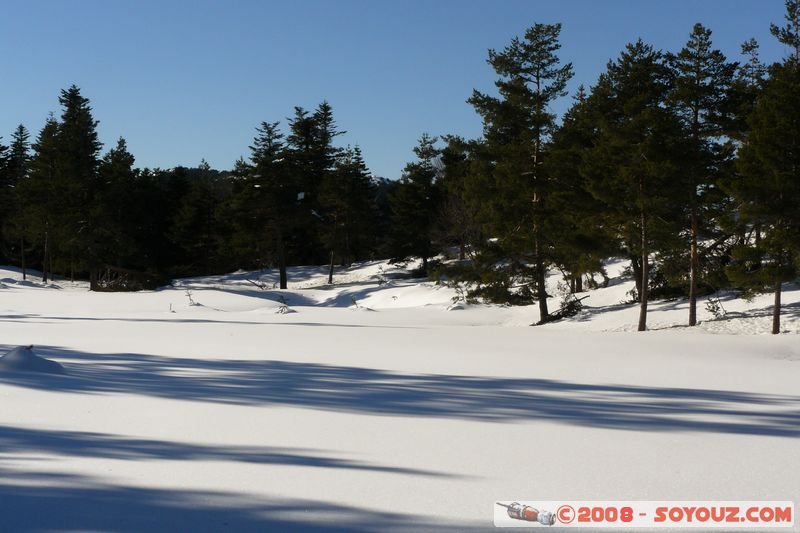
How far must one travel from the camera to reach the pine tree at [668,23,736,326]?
66.3 feet

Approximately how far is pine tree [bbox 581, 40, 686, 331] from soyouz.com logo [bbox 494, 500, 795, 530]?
677 inches

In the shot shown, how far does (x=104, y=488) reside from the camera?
13.1 ft

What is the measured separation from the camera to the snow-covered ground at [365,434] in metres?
3.85

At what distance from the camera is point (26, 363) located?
26.4 ft

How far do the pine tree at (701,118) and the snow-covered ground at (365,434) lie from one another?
8835 mm

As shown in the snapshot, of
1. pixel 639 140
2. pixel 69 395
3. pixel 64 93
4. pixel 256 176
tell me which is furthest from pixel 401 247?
→ pixel 69 395

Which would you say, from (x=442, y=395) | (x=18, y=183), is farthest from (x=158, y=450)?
(x=18, y=183)

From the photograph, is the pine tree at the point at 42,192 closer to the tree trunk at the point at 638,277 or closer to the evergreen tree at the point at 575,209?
the evergreen tree at the point at 575,209

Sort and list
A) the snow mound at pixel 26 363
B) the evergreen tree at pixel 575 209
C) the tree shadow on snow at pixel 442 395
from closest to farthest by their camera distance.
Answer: the tree shadow on snow at pixel 442 395 → the snow mound at pixel 26 363 → the evergreen tree at pixel 575 209

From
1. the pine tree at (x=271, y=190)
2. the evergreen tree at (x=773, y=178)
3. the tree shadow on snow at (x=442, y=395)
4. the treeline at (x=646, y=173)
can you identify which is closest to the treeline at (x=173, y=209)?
the pine tree at (x=271, y=190)

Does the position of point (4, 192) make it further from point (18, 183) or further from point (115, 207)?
point (115, 207)

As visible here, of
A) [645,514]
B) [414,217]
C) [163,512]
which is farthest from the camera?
[414,217]

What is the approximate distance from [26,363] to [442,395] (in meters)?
5.09

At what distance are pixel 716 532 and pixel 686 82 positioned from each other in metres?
19.2
